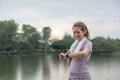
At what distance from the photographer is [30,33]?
57.9m

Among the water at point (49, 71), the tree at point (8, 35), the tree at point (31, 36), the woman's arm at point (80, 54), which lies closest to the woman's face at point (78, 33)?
the woman's arm at point (80, 54)

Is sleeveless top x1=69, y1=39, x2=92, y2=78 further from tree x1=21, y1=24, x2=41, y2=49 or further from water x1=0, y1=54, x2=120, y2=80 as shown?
tree x1=21, y1=24, x2=41, y2=49

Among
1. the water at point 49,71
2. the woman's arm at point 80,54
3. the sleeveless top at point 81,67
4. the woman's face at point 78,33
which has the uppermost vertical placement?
the woman's face at point 78,33

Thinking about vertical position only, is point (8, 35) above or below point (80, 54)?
above

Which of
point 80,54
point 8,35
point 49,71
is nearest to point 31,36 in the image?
point 8,35

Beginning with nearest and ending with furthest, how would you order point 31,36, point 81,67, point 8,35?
point 81,67 < point 8,35 < point 31,36

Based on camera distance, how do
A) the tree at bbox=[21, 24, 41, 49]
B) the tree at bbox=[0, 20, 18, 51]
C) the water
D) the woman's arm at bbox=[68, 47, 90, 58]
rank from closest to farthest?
the woman's arm at bbox=[68, 47, 90, 58], the water, the tree at bbox=[0, 20, 18, 51], the tree at bbox=[21, 24, 41, 49]

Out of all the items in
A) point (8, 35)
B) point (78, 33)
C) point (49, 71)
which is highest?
point (8, 35)

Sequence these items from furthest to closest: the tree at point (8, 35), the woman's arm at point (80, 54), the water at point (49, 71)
Result: the tree at point (8, 35), the water at point (49, 71), the woman's arm at point (80, 54)

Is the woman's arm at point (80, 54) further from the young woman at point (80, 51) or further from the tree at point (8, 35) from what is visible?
the tree at point (8, 35)

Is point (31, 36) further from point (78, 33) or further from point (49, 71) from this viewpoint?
point (78, 33)

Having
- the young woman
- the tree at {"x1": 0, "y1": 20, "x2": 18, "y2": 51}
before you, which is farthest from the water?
the tree at {"x1": 0, "y1": 20, "x2": 18, "y2": 51}

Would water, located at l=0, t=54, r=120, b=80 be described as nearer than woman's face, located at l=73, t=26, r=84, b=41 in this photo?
No

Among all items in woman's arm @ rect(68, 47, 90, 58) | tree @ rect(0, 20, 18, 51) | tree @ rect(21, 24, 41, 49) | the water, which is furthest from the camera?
tree @ rect(21, 24, 41, 49)
